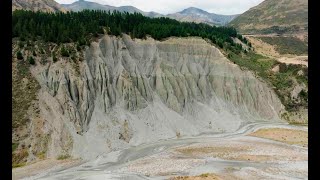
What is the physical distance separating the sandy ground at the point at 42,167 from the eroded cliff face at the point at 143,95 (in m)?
1.63

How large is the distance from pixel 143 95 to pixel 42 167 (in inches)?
922

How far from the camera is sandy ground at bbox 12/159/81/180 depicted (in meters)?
37.5

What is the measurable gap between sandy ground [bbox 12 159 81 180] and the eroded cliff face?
5.36 feet

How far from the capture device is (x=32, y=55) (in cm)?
5112

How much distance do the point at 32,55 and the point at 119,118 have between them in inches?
581

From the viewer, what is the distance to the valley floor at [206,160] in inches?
1491

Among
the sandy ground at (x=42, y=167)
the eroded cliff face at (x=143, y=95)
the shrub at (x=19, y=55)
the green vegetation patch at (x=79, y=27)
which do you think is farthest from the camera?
the green vegetation patch at (x=79, y=27)

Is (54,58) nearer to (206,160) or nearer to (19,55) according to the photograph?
(19,55)

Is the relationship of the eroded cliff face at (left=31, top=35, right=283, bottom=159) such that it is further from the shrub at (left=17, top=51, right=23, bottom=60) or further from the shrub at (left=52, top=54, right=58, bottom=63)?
the shrub at (left=17, top=51, right=23, bottom=60)

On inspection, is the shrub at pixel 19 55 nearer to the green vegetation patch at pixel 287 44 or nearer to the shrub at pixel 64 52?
the shrub at pixel 64 52

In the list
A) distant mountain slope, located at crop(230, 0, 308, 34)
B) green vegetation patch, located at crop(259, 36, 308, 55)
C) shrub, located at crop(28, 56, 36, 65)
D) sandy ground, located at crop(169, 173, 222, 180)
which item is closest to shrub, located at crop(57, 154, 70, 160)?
sandy ground, located at crop(169, 173, 222, 180)

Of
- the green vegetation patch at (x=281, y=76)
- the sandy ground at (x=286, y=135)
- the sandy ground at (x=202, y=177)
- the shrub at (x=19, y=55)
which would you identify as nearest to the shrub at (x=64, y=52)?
the shrub at (x=19, y=55)
